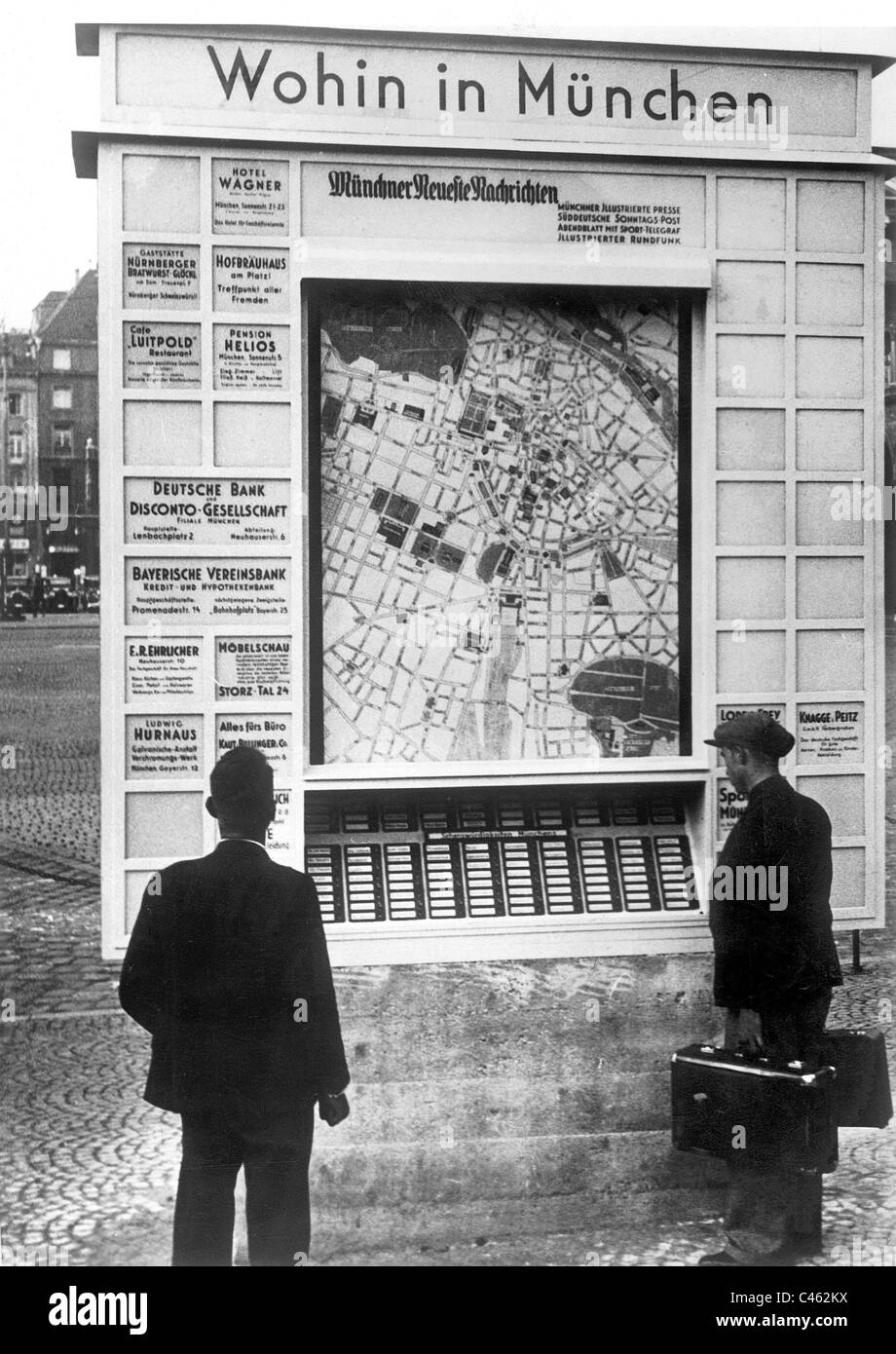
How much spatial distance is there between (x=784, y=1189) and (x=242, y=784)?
2082 mm

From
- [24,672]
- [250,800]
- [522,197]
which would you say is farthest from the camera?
[24,672]

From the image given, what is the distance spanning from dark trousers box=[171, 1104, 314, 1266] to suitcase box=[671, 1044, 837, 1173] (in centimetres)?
118

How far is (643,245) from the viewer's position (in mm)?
4305

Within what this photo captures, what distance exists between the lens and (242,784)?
13.1 feet

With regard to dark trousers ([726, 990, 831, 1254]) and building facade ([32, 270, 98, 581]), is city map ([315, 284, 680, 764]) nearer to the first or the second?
building facade ([32, 270, 98, 581])

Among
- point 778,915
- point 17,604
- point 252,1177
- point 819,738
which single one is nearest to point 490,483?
point 819,738

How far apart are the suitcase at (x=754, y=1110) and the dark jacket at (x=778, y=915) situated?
21 cm

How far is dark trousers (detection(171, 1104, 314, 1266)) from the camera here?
3.80 m

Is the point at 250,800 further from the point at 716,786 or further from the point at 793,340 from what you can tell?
the point at 793,340

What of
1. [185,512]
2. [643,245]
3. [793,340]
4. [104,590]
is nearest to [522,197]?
[643,245]

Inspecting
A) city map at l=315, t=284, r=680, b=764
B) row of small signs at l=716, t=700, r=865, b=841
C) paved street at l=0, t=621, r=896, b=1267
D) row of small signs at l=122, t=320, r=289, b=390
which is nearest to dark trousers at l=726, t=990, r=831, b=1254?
paved street at l=0, t=621, r=896, b=1267

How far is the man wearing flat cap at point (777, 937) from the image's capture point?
4.24 m

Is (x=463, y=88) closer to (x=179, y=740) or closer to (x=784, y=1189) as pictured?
(x=179, y=740)

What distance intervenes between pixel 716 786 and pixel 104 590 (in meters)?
2.03
